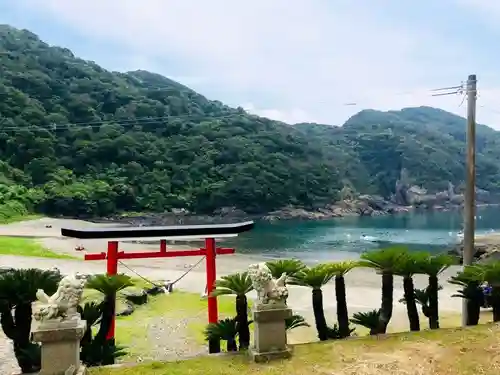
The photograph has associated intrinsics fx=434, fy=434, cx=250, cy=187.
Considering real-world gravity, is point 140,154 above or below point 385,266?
above

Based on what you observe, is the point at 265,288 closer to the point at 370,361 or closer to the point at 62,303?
the point at 370,361

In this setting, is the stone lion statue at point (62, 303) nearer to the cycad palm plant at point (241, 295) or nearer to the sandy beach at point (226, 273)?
the cycad palm plant at point (241, 295)

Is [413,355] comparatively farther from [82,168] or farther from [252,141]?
[252,141]

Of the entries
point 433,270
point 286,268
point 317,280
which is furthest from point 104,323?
point 433,270

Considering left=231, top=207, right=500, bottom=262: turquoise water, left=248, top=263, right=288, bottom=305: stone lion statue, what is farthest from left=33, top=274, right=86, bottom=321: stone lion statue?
left=231, top=207, right=500, bottom=262: turquoise water

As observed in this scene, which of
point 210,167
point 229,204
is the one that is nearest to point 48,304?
point 229,204

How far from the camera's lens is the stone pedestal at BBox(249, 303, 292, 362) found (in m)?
6.84

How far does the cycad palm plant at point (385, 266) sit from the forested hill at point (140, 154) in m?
61.0

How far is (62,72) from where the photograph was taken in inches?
3824

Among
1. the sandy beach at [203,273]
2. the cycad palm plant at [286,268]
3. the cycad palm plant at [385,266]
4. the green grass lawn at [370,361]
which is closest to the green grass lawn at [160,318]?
the sandy beach at [203,273]

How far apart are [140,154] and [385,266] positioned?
8037 centimetres

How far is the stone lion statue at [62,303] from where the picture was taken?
600 centimetres

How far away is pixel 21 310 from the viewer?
6.87 meters

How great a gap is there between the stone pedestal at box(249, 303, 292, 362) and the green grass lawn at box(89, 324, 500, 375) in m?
0.15
